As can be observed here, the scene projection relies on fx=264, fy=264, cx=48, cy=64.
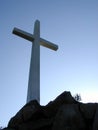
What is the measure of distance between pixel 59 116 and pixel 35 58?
384 inches

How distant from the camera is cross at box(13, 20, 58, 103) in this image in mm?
15320

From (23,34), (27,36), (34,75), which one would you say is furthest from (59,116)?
(23,34)

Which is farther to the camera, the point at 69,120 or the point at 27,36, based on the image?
the point at 27,36

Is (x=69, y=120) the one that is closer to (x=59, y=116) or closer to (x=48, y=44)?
(x=59, y=116)

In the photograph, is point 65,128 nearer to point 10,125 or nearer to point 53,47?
point 10,125

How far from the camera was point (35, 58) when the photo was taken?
16984 millimetres

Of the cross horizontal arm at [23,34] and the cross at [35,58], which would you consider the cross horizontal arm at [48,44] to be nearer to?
the cross at [35,58]

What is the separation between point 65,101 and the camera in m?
8.47

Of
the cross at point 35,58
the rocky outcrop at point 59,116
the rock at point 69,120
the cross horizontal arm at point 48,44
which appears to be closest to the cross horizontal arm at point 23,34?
the cross at point 35,58

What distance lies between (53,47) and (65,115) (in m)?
13.7

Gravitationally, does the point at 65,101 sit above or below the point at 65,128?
above

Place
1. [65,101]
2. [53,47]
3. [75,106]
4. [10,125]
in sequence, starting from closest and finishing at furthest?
[75,106] < [65,101] < [10,125] < [53,47]

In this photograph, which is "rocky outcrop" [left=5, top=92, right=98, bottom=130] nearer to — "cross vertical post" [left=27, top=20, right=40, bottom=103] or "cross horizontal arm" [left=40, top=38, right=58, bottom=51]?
"cross vertical post" [left=27, top=20, right=40, bottom=103]

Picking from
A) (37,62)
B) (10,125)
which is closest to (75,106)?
(10,125)
